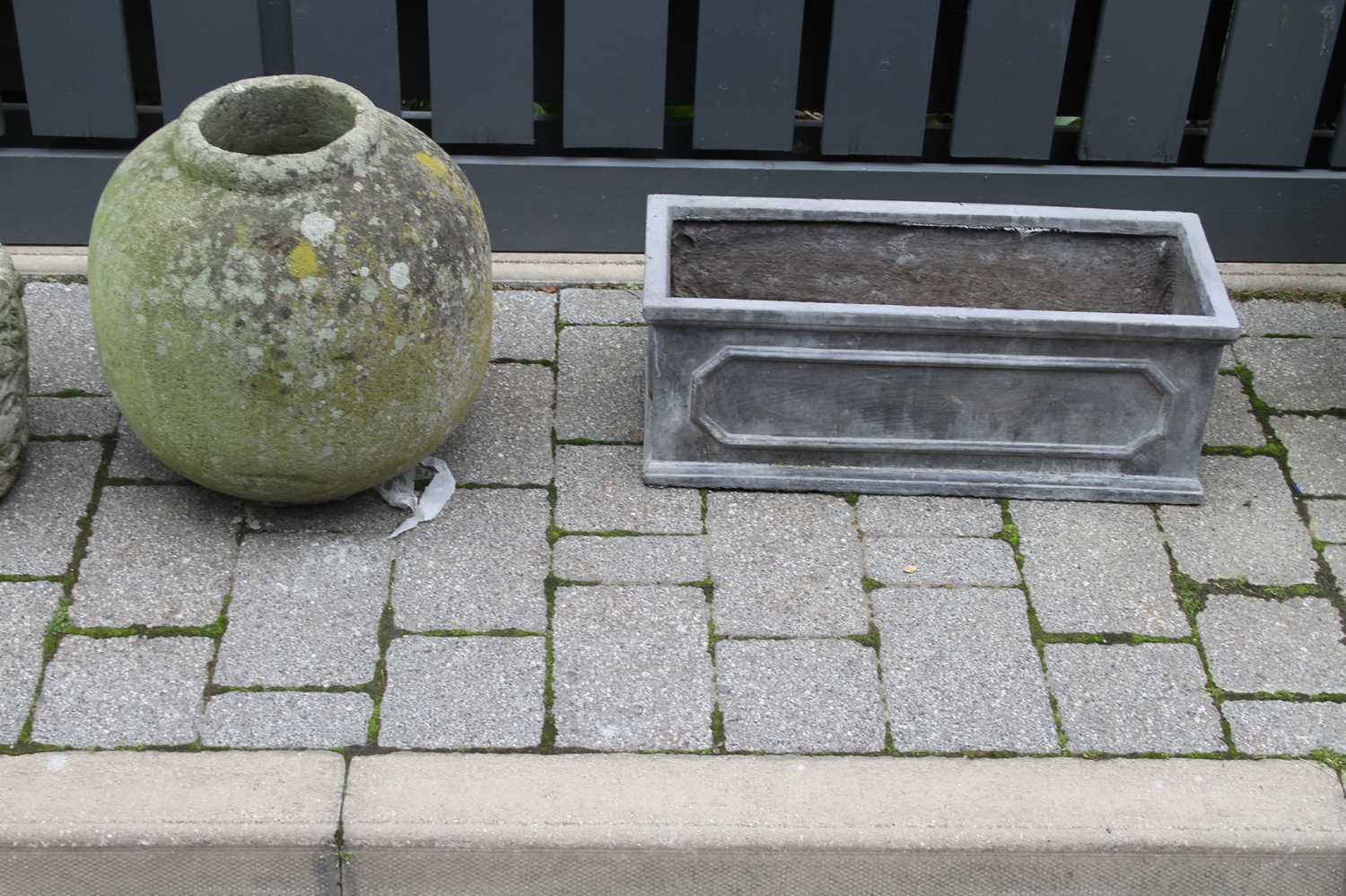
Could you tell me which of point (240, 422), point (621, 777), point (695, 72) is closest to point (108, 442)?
point (240, 422)

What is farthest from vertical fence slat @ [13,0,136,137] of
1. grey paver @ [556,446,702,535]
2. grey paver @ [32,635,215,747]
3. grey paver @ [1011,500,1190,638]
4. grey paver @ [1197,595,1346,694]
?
grey paver @ [1197,595,1346,694]

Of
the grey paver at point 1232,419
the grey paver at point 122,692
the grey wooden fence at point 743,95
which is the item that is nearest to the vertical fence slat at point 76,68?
the grey wooden fence at point 743,95

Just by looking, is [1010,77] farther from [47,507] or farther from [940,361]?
[47,507]

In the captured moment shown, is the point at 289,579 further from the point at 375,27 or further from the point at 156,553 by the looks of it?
the point at 375,27

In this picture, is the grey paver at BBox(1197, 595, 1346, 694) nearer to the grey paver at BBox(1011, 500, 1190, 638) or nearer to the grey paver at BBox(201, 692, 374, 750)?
the grey paver at BBox(1011, 500, 1190, 638)

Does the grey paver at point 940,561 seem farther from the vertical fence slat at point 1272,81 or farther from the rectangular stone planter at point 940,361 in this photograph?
the vertical fence slat at point 1272,81

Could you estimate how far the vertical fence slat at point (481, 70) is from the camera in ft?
15.5

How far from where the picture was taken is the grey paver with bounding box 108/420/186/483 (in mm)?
3994

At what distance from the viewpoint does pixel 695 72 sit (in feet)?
16.1

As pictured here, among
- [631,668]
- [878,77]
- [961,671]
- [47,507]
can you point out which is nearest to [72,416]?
[47,507]

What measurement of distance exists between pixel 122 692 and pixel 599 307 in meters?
2.00

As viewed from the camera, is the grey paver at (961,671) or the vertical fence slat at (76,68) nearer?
the grey paver at (961,671)

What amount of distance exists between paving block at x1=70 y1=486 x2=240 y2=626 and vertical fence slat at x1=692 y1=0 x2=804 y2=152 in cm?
201

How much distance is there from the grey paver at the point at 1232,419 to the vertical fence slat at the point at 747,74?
156cm
